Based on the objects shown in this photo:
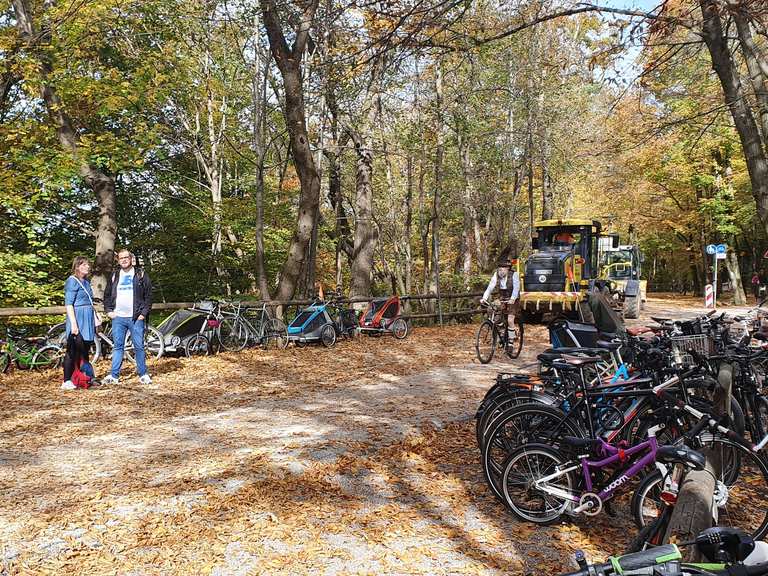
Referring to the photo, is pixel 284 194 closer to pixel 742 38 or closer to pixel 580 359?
pixel 742 38

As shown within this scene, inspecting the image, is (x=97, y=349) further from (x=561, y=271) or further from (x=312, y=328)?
(x=561, y=271)

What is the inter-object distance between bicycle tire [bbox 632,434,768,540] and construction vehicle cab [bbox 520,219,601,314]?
11.5 meters

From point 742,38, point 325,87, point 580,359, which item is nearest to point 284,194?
point 325,87

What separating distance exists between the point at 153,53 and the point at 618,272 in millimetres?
18207

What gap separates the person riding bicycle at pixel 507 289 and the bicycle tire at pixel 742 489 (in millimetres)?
6907

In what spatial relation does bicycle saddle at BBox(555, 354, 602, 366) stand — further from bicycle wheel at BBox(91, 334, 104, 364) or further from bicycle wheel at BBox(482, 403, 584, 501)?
bicycle wheel at BBox(91, 334, 104, 364)

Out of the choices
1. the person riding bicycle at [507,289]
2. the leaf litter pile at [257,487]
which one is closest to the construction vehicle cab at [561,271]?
the person riding bicycle at [507,289]

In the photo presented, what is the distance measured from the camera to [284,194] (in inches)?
782

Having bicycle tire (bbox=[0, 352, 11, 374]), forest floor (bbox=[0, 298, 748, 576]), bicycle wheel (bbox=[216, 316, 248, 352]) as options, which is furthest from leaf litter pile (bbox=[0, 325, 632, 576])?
bicycle wheel (bbox=[216, 316, 248, 352])

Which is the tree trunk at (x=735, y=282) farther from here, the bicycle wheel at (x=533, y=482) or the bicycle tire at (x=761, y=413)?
the bicycle wheel at (x=533, y=482)

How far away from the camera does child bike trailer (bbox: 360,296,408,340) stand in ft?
47.6

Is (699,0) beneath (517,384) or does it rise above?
above

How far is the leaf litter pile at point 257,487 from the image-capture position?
11.8 ft

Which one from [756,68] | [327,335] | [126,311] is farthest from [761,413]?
[327,335]
